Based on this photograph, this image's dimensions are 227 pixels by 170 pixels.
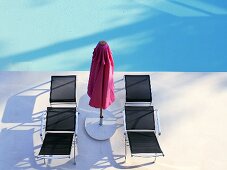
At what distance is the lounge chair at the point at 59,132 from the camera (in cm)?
542

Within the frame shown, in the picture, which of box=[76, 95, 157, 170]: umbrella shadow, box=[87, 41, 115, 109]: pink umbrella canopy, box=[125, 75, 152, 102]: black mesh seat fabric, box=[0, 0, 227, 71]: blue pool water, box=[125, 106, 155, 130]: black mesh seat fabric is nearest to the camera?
box=[87, 41, 115, 109]: pink umbrella canopy

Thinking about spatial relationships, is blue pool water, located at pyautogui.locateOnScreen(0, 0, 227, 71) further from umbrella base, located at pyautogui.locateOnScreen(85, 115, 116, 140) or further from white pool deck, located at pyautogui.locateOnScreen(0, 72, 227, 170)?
umbrella base, located at pyautogui.locateOnScreen(85, 115, 116, 140)

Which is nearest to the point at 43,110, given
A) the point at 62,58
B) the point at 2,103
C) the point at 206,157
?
the point at 2,103

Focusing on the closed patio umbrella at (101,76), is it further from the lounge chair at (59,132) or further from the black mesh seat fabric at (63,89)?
the black mesh seat fabric at (63,89)

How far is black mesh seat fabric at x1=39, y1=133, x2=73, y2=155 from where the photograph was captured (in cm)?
542

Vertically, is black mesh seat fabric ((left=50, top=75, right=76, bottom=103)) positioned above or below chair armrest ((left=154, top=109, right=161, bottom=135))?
above

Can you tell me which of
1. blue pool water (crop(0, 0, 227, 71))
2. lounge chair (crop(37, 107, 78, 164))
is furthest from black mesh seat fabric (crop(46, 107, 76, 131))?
blue pool water (crop(0, 0, 227, 71))

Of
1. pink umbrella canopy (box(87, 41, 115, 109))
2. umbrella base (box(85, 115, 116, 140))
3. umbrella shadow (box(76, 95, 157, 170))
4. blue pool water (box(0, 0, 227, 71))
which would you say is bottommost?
umbrella shadow (box(76, 95, 157, 170))

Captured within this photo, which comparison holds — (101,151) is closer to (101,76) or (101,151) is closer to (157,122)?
(157,122)

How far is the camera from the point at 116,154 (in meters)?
5.91

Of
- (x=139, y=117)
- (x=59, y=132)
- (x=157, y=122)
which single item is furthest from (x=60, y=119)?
(x=157, y=122)

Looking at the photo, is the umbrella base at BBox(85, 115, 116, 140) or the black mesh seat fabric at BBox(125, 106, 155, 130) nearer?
the black mesh seat fabric at BBox(125, 106, 155, 130)

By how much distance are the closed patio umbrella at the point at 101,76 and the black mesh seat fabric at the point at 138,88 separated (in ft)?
2.59

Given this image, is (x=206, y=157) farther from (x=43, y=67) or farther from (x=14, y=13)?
(x=14, y=13)
